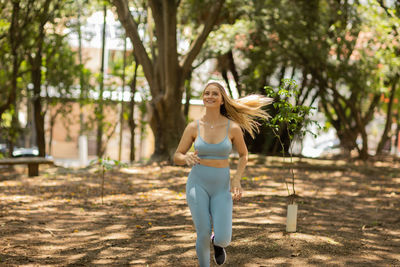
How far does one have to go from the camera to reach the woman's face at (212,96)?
530cm

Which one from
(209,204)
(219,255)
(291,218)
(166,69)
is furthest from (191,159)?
(166,69)

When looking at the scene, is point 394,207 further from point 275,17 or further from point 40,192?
point 275,17

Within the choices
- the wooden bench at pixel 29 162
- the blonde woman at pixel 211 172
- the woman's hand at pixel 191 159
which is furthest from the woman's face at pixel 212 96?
the wooden bench at pixel 29 162

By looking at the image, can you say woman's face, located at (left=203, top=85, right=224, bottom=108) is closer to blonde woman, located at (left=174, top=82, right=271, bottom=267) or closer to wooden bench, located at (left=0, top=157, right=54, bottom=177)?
blonde woman, located at (left=174, top=82, right=271, bottom=267)

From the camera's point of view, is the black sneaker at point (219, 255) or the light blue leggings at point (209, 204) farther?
the black sneaker at point (219, 255)

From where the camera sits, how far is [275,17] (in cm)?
1914

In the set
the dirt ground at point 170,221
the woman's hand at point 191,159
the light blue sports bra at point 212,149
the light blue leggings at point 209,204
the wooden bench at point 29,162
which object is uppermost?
the light blue sports bra at point 212,149

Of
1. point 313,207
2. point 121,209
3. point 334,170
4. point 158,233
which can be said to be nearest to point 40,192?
point 121,209

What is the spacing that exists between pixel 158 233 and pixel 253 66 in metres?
13.6

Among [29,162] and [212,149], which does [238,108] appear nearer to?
[212,149]

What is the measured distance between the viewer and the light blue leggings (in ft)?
16.8

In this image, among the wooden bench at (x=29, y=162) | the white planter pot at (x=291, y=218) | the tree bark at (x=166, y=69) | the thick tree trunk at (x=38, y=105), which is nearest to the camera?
the white planter pot at (x=291, y=218)

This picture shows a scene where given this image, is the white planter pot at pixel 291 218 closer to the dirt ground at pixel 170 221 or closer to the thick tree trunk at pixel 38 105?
the dirt ground at pixel 170 221

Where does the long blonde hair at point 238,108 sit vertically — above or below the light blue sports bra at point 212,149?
above
